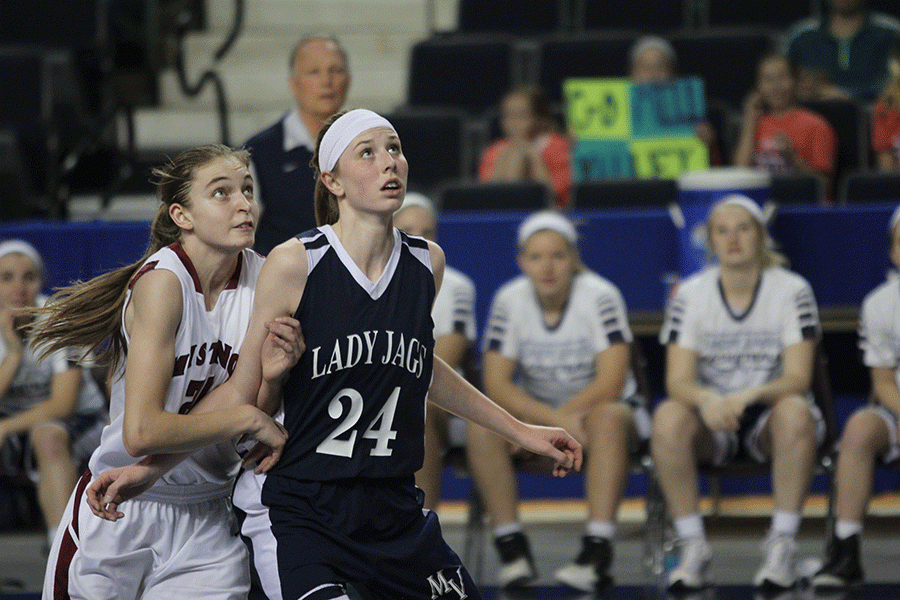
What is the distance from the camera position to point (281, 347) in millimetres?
2469

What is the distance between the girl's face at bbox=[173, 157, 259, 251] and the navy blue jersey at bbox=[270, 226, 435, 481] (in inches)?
6.8

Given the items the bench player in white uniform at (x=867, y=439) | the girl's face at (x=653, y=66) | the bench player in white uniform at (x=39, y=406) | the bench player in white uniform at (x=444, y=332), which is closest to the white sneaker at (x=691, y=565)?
the bench player in white uniform at (x=867, y=439)

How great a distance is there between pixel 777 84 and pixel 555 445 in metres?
4.43

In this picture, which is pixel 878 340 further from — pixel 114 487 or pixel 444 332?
pixel 114 487

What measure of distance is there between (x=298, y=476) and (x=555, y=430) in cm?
60

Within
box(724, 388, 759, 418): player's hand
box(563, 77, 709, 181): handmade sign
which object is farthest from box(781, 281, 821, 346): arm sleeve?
box(563, 77, 709, 181): handmade sign

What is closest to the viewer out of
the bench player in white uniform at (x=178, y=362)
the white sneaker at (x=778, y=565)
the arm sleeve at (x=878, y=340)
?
the bench player in white uniform at (x=178, y=362)

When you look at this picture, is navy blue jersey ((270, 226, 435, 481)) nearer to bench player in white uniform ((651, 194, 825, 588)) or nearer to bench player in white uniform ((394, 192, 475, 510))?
bench player in white uniform ((394, 192, 475, 510))

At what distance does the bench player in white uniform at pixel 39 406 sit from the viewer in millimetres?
4816

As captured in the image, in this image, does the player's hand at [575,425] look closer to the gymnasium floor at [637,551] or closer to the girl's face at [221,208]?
the gymnasium floor at [637,551]

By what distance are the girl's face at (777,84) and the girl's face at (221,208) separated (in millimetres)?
4550

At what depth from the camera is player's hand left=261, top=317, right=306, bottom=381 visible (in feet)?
8.06

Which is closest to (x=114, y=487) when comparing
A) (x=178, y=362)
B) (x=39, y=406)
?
(x=178, y=362)

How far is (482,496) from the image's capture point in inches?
188
